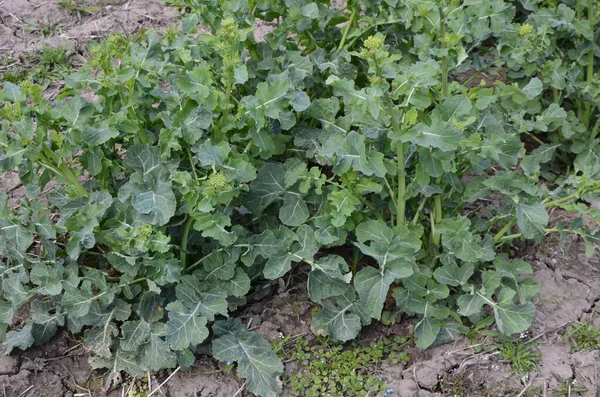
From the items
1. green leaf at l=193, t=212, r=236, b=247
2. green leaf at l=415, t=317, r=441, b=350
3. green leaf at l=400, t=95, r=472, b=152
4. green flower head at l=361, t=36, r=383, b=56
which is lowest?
green leaf at l=415, t=317, r=441, b=350

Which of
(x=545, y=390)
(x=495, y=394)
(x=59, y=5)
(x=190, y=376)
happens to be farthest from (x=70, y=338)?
(x=59, y=5)

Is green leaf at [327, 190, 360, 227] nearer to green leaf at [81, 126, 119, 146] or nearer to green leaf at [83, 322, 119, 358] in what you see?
green leaf at [81, 126, 119, 146]

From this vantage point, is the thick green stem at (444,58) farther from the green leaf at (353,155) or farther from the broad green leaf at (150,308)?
the broad green leaf at (150,308)

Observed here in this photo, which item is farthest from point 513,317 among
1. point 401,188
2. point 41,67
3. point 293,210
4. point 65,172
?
point 41,67

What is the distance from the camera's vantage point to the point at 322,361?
3275mm

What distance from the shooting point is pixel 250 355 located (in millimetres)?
3188

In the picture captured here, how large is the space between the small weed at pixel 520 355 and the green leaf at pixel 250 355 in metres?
1.01

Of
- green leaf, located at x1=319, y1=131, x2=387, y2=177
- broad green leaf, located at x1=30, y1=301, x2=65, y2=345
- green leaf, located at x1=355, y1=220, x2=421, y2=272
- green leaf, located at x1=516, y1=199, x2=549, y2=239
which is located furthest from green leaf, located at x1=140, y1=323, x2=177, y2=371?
green leaf, located at x1=516, y1=199, x2=549, y2=239

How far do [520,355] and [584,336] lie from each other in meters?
0.36

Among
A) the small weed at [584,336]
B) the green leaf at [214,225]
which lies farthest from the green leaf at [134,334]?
the small weed at [584,336]

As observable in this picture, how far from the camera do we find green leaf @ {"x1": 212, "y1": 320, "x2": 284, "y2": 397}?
3.11m

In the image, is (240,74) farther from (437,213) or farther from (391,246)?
(437,213)

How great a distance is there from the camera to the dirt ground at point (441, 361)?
10.1ft

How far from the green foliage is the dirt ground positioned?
47mm
